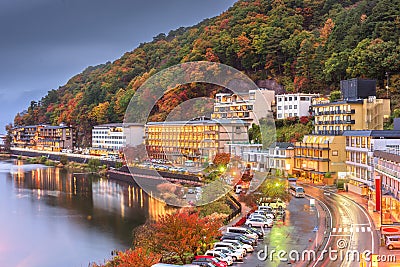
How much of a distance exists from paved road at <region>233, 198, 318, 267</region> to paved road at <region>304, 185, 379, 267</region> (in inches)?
25.7

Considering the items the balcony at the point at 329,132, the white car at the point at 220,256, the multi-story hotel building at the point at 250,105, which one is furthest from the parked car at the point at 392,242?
the multi-story hotel building at the point at 250,105

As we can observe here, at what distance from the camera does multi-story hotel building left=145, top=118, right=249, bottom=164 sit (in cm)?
3653

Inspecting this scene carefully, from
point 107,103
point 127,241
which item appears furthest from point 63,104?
point 127,241

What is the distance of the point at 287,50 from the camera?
1561 inches

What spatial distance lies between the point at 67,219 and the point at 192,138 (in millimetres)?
17802

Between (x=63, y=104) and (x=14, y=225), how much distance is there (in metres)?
58.8

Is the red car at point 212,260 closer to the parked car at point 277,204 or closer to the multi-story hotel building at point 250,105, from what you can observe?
the parked car at point 277,204

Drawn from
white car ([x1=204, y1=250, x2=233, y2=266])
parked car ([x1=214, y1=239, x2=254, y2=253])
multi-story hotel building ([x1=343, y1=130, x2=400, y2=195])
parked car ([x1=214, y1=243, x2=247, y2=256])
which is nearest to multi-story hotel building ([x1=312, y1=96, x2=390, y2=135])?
multi-story hotel building ([x1=343, y1=130, x2=400, y2=195])

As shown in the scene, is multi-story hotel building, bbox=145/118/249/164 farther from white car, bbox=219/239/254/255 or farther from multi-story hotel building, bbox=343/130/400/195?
white car, bbox=219/239/254/255

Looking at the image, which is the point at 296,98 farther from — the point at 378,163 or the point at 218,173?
the point at 378,163

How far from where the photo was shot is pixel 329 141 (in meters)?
Result: 25.1

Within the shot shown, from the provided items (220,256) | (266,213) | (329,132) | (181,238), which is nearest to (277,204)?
(266,213)

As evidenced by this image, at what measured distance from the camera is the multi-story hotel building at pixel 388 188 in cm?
1496

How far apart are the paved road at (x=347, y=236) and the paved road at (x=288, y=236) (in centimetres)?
65
